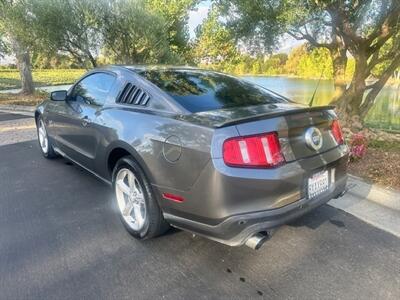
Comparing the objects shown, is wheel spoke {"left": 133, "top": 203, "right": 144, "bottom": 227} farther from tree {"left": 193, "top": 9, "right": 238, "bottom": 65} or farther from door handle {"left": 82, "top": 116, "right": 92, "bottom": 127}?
tree {"left": 193, "top": 9, "right": 238, "bottom": 65}

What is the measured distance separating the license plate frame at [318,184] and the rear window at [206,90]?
88cm

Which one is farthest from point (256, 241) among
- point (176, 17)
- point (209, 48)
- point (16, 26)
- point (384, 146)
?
point (209, 48)

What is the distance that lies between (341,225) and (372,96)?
6299 millimetres

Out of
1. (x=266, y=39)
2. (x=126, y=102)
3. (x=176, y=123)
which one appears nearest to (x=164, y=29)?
(x=266, y=39)

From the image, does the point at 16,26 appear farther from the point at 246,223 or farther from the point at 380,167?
the point at 246,223

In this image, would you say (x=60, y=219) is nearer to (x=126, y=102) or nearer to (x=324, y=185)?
(x=126, y=102)

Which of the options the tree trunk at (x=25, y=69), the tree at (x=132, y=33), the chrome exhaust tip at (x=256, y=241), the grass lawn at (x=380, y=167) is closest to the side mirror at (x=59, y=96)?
the chrome exhaust tip at (x=256, y=241)

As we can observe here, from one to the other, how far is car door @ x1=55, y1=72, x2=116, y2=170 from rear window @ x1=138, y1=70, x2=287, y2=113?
26.3 inches

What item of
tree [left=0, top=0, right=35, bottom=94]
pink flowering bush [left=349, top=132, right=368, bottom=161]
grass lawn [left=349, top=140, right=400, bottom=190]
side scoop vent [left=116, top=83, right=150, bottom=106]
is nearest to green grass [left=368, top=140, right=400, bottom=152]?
grass lawn [left=349, top=140, right=400, bottom=190]

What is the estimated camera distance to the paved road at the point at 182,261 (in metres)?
2.59

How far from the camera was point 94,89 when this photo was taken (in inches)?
167

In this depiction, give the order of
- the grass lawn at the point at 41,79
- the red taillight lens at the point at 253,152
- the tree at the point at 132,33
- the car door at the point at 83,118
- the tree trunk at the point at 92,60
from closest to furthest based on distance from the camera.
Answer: the red taillight lens at the point at 253,152
the car door at the point at 83,118
the tree at the point at 132,33
the tree trunk at the point at 92,60
the grass lawn at the point at 41,79

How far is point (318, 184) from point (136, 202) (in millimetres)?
1571

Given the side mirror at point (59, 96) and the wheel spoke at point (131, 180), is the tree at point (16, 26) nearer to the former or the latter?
the side mirror at point (59, 96)
